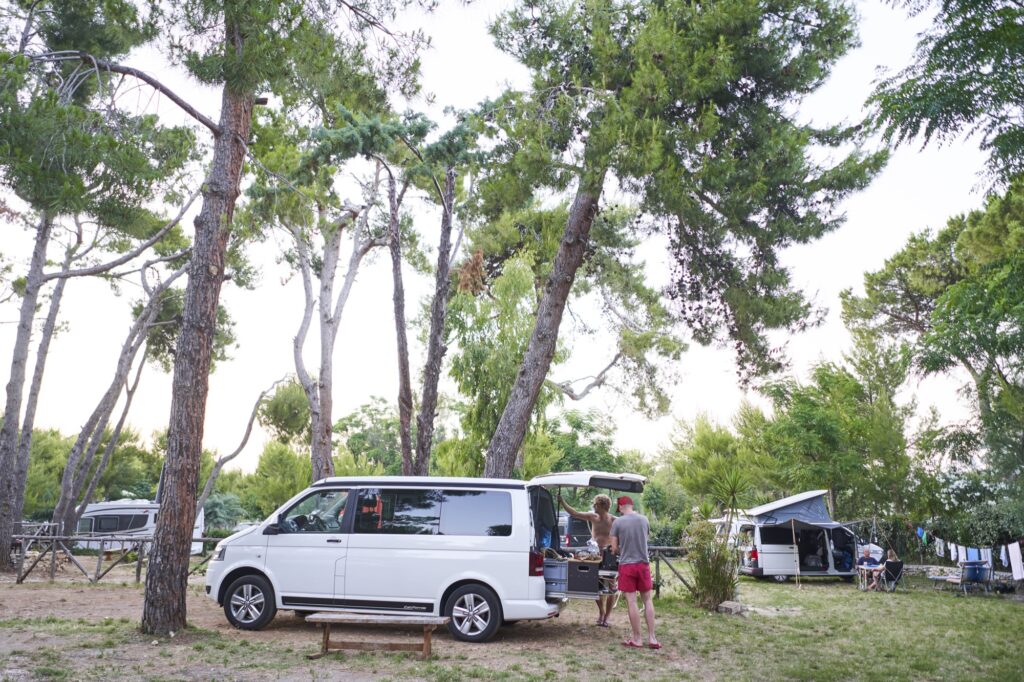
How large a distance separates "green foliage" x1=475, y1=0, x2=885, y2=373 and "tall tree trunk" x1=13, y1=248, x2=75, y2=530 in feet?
45.0

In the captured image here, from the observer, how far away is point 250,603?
348 inches

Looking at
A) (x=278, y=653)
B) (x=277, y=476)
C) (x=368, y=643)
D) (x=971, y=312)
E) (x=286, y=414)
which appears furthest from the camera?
(x=286, y=414)

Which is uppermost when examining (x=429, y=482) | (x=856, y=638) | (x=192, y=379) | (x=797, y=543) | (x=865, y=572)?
(x=192, y=379)

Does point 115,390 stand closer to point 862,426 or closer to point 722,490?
point 722,490

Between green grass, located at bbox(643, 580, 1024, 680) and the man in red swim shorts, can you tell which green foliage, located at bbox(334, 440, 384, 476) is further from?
the man in red swim shorts

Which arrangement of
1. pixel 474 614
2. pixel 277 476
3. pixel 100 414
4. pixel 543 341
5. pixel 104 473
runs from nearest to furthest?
pixel 474 614
pixel 543 341
pixel 100 414
pixel 104 473
pixel 277 476

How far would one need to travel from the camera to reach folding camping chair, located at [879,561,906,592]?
17.2 metres

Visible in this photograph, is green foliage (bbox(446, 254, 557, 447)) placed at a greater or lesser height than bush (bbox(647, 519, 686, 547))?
greater

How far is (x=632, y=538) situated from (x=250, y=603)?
14.3ft

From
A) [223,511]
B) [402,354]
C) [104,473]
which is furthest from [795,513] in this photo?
[104,473]

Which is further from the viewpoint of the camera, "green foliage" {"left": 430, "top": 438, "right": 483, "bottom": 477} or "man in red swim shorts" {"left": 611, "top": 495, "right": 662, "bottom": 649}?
"green foliage" {"left": 430, "top": 438, "right": 483, "bottom": 477}

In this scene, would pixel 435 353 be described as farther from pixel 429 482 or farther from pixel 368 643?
pixel 368 643

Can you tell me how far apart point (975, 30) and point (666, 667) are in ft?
19.0

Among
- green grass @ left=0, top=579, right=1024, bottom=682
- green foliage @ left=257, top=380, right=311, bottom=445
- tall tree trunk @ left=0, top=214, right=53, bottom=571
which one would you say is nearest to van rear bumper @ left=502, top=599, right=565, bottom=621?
green grass @ left=0, top=579, right=1024, bottom=682
